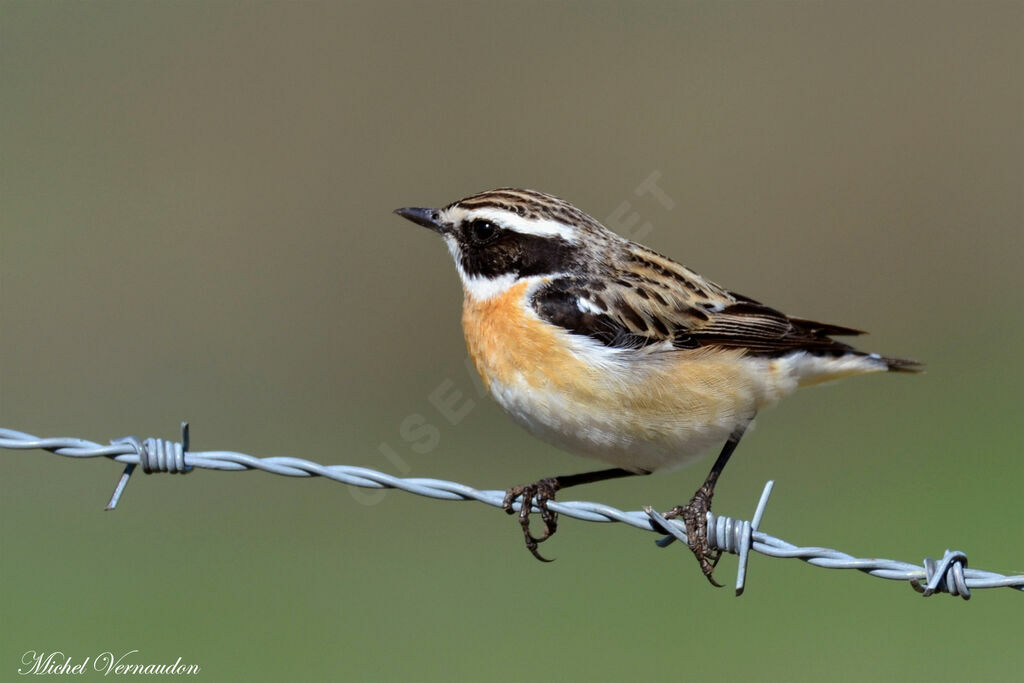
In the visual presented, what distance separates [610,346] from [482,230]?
109 centimetres

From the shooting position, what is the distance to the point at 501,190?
7.07 m

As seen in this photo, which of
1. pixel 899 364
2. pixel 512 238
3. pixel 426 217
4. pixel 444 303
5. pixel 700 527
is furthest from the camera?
pixel 444 303

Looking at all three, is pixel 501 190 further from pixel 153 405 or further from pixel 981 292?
pixel 981 292

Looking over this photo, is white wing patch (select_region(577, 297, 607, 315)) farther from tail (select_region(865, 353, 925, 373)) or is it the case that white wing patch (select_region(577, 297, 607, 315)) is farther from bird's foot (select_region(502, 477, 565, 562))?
tail (select_region(865, 353, 925, 373))

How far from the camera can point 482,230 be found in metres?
7.05

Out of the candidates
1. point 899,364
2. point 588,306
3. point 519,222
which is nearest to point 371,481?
point 588,306

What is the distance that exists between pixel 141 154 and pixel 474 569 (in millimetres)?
9682

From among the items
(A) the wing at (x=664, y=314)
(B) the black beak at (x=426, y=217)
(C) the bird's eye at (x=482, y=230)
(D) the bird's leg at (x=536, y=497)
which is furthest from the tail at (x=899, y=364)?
(B) the black beak at (x=426, y=217)

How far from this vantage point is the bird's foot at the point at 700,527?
6367 millimetres

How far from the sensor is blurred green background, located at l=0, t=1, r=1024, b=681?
35.4ft

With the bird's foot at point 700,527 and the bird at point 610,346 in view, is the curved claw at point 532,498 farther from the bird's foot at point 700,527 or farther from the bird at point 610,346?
the bird's foot at point 700,527

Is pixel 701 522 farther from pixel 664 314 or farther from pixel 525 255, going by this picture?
pixel 525 255

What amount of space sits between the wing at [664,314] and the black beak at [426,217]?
31.2 inches

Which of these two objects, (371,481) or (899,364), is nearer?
(371,481)
